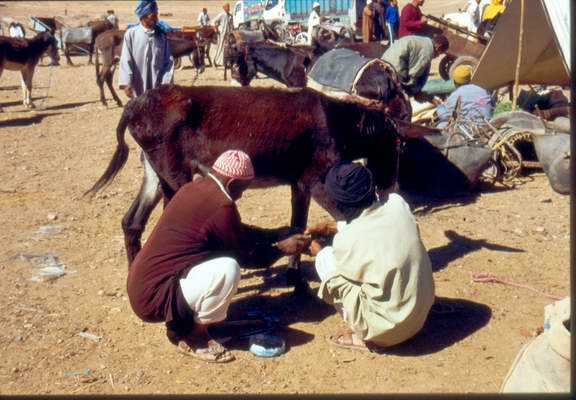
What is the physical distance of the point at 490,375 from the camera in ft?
14.2

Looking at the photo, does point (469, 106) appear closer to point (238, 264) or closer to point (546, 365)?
point (238, 264)

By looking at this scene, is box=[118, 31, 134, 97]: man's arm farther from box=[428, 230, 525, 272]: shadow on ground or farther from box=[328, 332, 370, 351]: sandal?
box=[328, 332, 370, 351]: sandal

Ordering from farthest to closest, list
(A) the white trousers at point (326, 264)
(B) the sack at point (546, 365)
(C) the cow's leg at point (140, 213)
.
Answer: (C) the cow's leg at point (140, 213)
(A) the white trousers at point (326, 264)
(B) the sack at point (546, 365)

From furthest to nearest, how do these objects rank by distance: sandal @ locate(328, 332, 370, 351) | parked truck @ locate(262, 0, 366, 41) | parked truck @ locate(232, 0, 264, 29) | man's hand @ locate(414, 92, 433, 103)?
parked truck @ locate(232, 0, 264, 29) → parked truck @ locate(262, 0, 366, 41) → man's hand @ locate(414, 92, 433, 103) → sandal @ locate(328, 332, 370, 351)

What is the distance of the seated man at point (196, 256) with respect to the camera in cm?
436

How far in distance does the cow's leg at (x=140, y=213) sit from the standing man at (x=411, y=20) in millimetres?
10978

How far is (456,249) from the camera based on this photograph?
21.0ft

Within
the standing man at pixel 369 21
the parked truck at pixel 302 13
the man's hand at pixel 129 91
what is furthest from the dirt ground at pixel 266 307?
the parked truck at pixel 302 13

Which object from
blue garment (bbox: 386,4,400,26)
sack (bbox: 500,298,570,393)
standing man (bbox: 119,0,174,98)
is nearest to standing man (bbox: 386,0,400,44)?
blue garment (bbox: 386,4,400,26)

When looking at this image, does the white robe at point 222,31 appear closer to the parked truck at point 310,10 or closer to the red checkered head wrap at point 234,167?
the parked truck at point 310,10

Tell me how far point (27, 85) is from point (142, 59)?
9.86 m

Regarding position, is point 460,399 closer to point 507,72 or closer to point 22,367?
point 22,367

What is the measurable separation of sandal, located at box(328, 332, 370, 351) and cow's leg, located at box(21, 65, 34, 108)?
39.8 feet

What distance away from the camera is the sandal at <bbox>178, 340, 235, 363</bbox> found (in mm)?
4551
